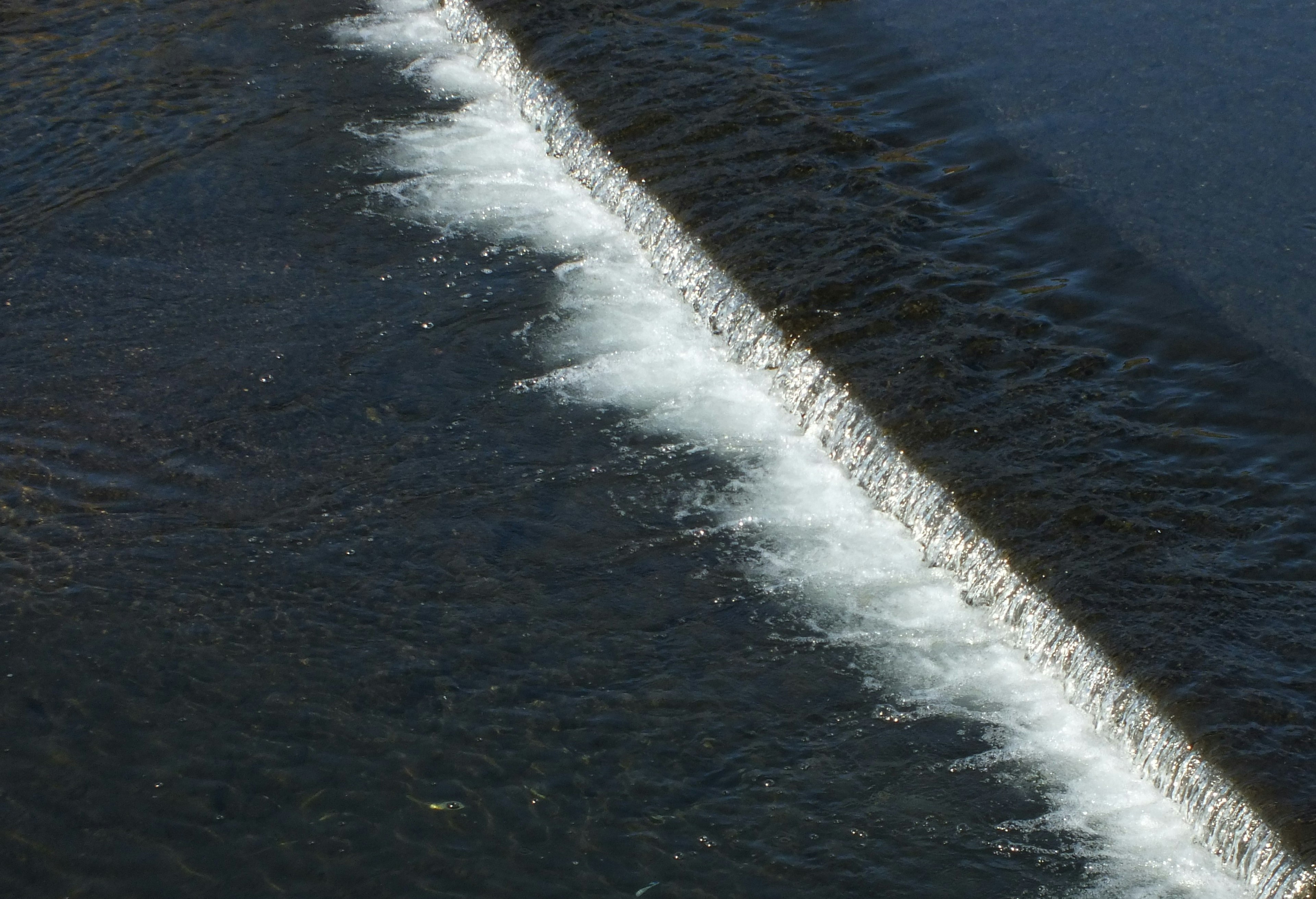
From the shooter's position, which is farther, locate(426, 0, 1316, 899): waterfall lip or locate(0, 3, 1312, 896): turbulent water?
Result: locate(0, 3, 1312, 896): turbulent water

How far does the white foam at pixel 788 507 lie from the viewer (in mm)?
5418

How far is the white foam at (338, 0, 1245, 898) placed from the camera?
5.42 m

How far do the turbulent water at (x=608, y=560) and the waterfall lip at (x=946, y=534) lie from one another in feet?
0.07

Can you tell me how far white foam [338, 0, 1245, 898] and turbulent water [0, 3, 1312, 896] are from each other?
21mm

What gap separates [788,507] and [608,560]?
975 millimetres

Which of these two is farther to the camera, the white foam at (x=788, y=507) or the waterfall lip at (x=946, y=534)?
the white foam at (x=788, y=507)

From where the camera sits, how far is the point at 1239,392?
7066 millimetres

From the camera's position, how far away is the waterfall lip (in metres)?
5.14

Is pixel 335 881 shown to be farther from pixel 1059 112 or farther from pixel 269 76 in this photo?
pixel 269 76

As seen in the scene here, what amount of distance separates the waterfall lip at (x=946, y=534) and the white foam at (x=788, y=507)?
0.08 meters

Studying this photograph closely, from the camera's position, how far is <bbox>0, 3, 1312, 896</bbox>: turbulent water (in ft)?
17.5

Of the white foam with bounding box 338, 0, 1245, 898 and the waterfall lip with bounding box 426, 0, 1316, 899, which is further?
the white foam with bounding box 338, 0, 1245, 898

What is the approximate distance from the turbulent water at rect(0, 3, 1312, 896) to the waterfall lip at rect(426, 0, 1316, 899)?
2 centimetres

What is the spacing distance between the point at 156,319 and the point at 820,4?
579 centimetres
